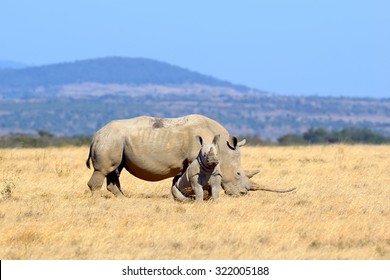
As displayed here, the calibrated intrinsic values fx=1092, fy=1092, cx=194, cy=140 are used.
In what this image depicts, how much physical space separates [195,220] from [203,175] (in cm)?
193

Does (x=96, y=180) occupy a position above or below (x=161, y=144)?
below

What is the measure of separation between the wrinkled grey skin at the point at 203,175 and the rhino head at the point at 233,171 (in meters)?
0.21

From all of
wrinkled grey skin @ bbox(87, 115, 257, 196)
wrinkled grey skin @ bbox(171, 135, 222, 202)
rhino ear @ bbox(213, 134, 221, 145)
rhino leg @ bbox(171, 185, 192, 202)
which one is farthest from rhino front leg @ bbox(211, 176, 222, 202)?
wrinkled grey skin @ bbox(87, 115, 257, 196)

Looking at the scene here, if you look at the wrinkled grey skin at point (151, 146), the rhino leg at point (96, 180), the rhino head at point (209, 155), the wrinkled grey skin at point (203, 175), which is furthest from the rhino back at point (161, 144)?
the rhino head at point (209, 155)

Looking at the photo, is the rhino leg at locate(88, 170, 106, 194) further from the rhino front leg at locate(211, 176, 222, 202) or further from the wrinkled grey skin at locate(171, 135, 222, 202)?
the rhino front leg at locate(211, 176, 222, 202)

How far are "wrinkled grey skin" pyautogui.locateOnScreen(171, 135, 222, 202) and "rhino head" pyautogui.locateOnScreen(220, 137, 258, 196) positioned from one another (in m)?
0.21

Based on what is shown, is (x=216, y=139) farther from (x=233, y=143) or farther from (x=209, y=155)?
(x=209, y=155)

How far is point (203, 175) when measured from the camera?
52.0 ft

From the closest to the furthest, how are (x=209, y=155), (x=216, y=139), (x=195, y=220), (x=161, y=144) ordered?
(x=195, y=220) → (x=209, y=155) → (x=216, y=139) → (x=161, y=144)

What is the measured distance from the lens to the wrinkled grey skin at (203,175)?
15.6 metres

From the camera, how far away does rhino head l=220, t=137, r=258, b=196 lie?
53.4 feet

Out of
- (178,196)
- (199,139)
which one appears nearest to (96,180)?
(178,196)
